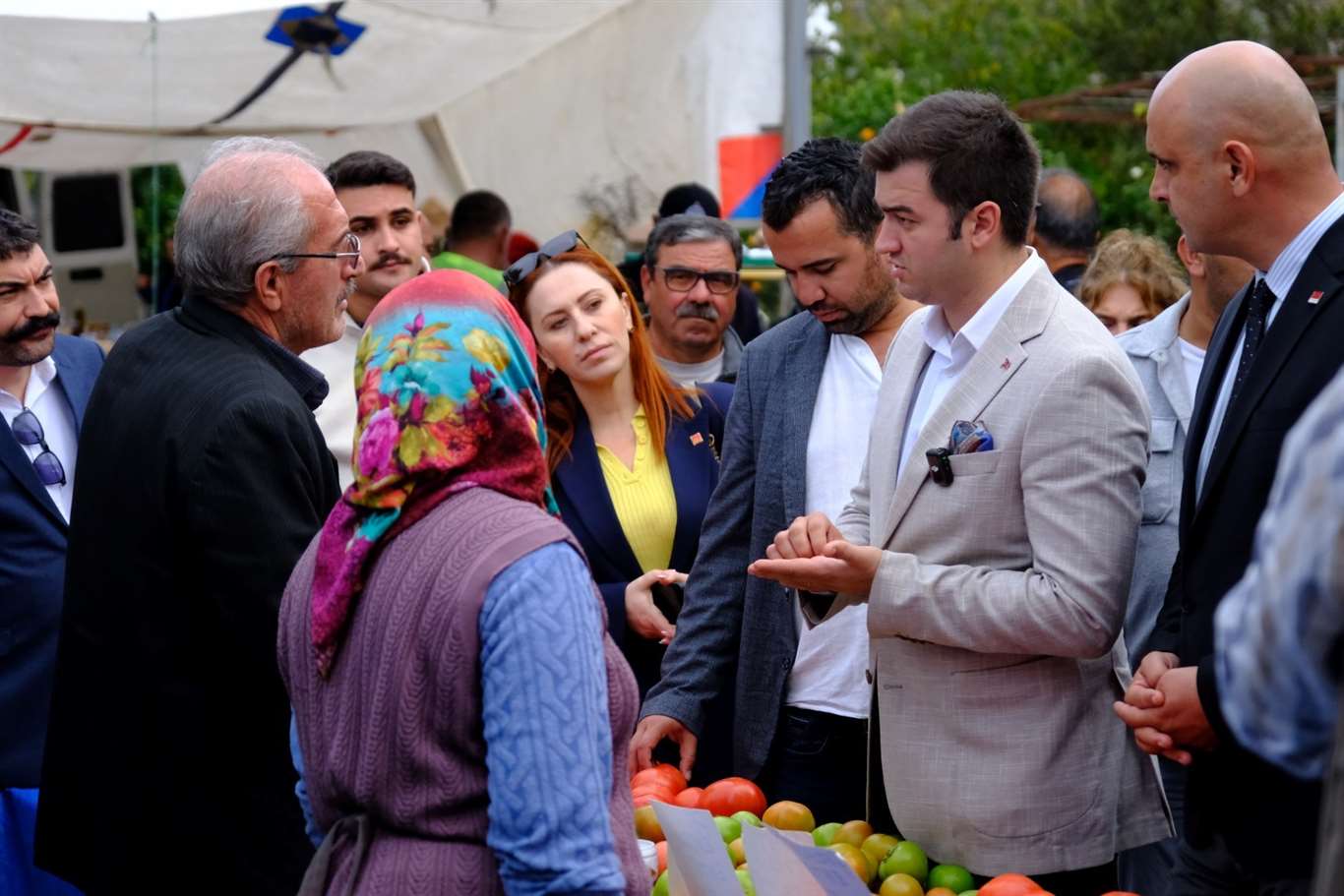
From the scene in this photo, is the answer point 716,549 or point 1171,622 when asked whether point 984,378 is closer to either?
point 1171,622

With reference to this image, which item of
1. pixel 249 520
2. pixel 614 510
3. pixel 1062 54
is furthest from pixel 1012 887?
pixel 1062 54

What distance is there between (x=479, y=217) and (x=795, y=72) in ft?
5.05

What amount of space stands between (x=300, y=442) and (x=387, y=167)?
1837 millimetres

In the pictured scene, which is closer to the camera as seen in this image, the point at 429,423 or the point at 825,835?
the point at 429,423

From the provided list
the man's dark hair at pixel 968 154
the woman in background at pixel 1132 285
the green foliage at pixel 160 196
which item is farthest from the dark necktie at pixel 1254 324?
the green foliage at pixel 160 196

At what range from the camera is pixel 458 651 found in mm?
1816

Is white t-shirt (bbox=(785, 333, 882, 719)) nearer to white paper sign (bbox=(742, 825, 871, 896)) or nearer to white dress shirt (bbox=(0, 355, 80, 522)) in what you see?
white paper sign (bbox=(742, 825, 871, 896))

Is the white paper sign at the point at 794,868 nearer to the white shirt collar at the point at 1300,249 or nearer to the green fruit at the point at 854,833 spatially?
the green fruit at the point at 854,833

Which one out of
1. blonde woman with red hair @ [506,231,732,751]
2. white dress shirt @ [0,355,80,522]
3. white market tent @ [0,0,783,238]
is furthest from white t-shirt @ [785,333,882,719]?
white market tent @ [0,0,783,238]

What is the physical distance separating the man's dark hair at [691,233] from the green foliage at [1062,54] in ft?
35.3

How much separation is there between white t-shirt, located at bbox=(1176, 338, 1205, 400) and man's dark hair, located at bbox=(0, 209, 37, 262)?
287 centimetres

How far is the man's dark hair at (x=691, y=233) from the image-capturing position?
15.8 ft

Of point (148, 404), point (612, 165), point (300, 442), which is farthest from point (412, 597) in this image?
point (612, 165)

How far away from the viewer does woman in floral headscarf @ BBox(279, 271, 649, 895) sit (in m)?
1.80
